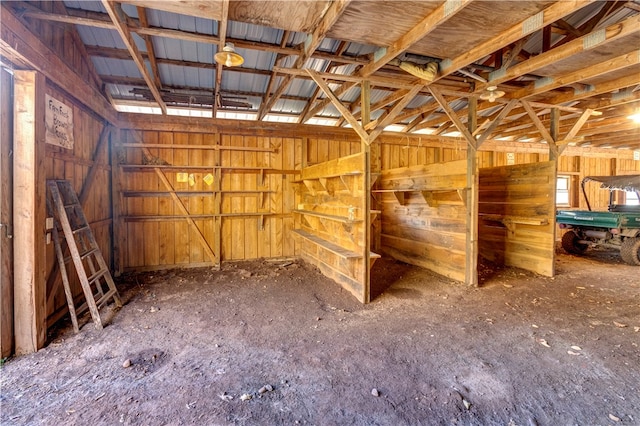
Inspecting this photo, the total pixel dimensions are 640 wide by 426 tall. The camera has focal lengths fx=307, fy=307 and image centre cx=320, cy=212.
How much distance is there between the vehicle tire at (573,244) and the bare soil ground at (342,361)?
9.61 ft

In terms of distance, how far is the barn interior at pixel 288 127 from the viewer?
2.59 meters

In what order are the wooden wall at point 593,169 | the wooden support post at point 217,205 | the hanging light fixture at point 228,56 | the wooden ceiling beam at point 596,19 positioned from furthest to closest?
the wooden wall at point 593,169 → the wooden support post at point 217,205 → the wooden ceiling beam at point 596,19 → the hanging light fixture at point 228,56

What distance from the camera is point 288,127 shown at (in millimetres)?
5969

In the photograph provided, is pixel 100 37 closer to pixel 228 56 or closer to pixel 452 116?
pixel 228 56

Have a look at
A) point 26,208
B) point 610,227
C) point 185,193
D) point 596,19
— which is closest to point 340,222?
point 185,193

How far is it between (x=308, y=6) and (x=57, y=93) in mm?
2759

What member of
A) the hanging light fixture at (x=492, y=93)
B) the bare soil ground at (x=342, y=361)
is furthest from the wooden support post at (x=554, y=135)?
the bare soil ground at (x=342, y=361)

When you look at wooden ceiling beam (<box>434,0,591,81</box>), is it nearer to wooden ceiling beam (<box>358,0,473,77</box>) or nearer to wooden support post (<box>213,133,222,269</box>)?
wooden ceiling beam (<box>358,0,473,77</box>)

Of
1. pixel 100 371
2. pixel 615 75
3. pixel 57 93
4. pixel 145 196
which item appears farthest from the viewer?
pixel 145 196

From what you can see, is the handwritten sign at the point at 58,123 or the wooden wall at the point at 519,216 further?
the wooden wall at the point at 519,216

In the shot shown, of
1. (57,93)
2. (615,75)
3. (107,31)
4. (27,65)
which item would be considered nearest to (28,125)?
Result: (27,65)

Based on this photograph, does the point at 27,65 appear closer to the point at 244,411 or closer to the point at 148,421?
the point at 148,421

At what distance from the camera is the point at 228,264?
5.71 metres

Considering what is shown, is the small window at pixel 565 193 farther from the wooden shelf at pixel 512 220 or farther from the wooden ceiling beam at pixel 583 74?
the wooden ceiling beam at pixel 583 74
